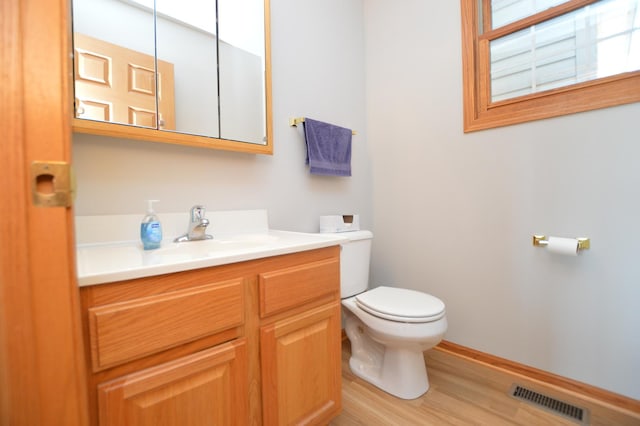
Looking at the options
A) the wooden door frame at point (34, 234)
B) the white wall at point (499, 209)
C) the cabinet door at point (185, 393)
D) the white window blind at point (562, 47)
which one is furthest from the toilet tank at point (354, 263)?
the wooden door frame at point (34, 234)

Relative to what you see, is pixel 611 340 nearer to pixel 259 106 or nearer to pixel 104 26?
pixel 259 106

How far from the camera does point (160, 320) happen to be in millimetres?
680

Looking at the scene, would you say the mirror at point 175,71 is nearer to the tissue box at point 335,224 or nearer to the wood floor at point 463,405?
the tissue box at point 335,224

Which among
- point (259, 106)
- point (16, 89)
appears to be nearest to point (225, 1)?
point (259, 106)

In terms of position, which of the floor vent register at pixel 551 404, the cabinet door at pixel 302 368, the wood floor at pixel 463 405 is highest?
the cabinet door at pixel 302 368

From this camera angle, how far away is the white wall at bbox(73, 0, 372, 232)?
106 centimetres

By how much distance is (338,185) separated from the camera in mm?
1884

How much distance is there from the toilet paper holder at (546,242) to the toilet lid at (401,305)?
57cm

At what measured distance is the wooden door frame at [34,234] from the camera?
35cm

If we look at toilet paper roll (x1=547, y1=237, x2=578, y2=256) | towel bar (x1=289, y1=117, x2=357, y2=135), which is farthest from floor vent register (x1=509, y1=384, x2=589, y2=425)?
towel bar (x1=289, y1=117, x2=357, y2=135)

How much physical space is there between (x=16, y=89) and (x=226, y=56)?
45.0 inches

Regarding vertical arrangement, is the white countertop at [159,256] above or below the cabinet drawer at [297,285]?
above

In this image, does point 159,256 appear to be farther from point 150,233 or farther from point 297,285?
point 297,285

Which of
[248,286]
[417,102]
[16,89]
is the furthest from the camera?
[417,102]
